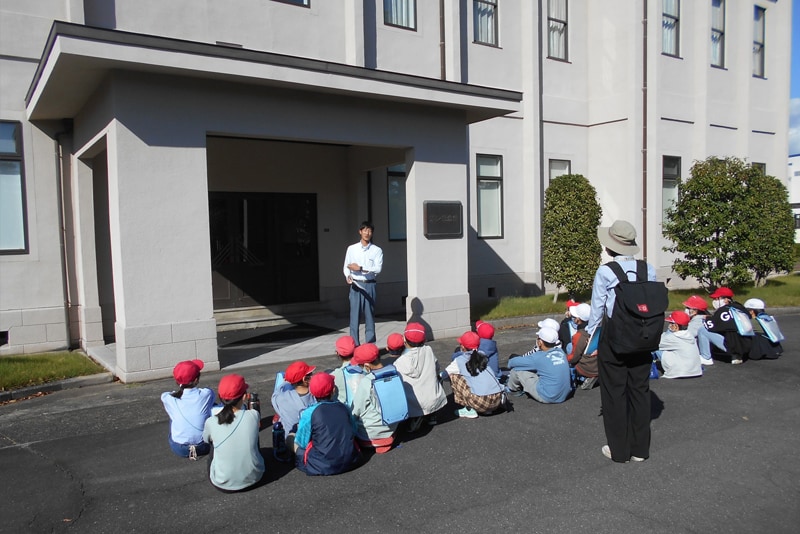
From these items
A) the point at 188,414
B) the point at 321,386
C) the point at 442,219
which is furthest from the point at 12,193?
the point at 321,386

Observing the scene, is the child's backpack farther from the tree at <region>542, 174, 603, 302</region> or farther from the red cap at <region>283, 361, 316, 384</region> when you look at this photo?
the tree at <region>542, 174, 603, 302</region>

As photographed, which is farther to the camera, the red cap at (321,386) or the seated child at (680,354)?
the seated child at (680,354)

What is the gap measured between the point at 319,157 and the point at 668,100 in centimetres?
1004

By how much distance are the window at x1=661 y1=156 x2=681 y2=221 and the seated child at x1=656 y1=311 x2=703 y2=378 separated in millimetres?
10297

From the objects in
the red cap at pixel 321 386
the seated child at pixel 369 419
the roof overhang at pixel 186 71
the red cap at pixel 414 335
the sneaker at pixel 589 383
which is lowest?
the sneaker at pixel 589 383

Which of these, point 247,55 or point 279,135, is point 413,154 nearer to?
point 279,135

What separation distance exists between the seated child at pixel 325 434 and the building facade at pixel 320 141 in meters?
3.69

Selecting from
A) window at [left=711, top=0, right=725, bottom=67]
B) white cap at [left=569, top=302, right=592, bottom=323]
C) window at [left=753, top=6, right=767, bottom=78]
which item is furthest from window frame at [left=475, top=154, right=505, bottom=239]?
window at [left=753, top=6, right=767, bottom=78]

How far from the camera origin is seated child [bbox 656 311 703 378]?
7605 millimetres

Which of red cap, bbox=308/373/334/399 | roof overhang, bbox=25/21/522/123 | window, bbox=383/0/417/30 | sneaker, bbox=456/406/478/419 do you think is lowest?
sneaker, bbox=456/406/478/419

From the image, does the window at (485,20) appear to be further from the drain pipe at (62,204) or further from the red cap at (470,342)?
the red cap at (470,342)

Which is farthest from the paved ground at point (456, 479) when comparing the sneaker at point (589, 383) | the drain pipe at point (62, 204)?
the drain pipe at point (62, 204)

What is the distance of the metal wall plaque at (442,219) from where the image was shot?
10.0 meters

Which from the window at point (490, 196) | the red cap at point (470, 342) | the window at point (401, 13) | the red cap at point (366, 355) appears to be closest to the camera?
the red cap at point (366, 355)
